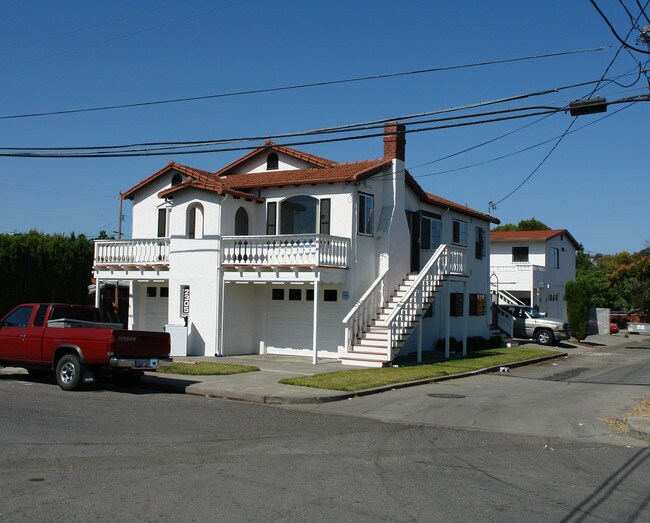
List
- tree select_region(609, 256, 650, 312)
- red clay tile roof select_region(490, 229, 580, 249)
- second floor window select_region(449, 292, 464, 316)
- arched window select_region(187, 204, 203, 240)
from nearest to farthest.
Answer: arched window select_region(187, 204, 203, 240), second floor window select_region(449, 292, 464, 316), red clay tile roof select_region(490, 229, 580, 249), tree select_region(609, 256, 650, 312)

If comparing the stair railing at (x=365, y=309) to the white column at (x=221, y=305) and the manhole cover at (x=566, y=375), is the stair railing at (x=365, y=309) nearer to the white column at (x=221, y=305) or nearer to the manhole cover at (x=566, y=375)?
the white column at (x=221, y=305)

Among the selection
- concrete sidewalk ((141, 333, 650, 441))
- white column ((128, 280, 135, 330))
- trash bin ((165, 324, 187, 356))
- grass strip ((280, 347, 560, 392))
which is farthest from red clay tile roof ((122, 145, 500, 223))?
grass strip ((280, 347, 560, 392))

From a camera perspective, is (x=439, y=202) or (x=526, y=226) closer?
(x=439, y=202)

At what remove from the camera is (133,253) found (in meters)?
25.1

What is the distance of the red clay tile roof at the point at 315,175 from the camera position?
2266 centimetres

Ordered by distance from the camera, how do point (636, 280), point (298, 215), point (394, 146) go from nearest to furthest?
point (298, 215) → point (394, 146) → point (636, 280)

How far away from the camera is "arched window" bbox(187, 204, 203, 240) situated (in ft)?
78.7

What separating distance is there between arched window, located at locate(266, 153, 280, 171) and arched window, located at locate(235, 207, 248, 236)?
2.93 metres

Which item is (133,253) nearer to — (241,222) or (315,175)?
(241,222)

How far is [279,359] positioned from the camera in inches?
886

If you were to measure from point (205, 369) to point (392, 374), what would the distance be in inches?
198

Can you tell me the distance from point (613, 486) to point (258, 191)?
1810 centimetres

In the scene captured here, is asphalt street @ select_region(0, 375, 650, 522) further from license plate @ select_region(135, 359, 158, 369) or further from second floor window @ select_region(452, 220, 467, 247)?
second floor window @ select_region(452, 220, 467, 247)

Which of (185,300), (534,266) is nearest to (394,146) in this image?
(185,300)
